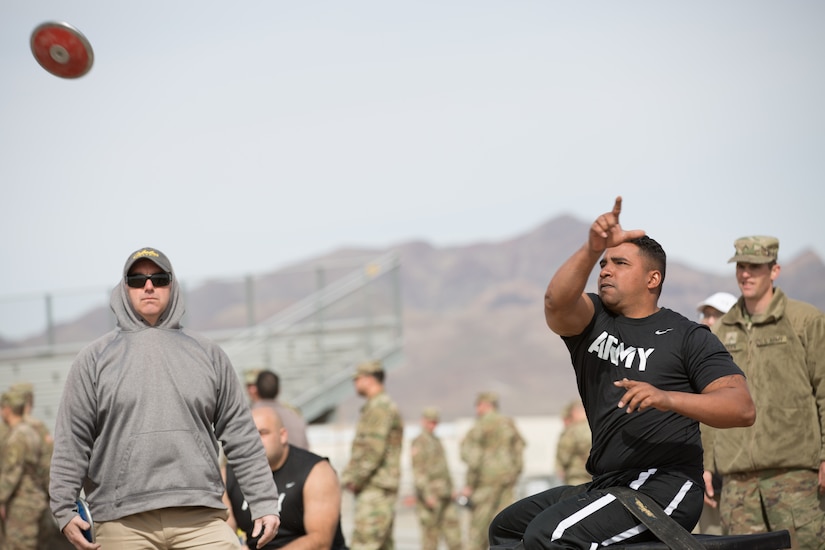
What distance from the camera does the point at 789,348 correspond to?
265 inches

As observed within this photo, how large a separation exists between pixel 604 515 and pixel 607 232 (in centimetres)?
113

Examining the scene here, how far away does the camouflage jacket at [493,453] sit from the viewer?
1473cm

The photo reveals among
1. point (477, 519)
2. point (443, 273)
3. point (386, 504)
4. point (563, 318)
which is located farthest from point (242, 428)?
point (443, 273)

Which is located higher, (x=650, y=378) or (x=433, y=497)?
(x=650, y=378)

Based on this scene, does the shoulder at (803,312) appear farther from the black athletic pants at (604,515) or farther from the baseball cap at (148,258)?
the baseball cap at (148,258)

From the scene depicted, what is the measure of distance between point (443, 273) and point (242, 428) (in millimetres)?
144775

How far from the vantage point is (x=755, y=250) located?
265 inches

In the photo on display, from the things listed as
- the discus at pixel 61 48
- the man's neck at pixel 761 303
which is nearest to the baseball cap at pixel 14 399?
the discus at pixel 61 48

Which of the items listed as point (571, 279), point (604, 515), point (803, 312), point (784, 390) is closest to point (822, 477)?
point (784, 390)

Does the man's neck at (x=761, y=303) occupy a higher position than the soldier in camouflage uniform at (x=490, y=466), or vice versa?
the man's neck at (x=761, y=303)

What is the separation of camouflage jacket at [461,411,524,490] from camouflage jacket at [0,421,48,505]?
5358 mm

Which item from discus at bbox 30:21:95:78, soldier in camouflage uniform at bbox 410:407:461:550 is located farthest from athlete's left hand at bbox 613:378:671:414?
soldier in camouflage uniform at bbox 410:407:461:550

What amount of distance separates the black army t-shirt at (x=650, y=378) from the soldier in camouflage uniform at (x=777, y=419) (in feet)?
6.87

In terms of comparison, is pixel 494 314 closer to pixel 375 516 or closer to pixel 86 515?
pixel 375 516
